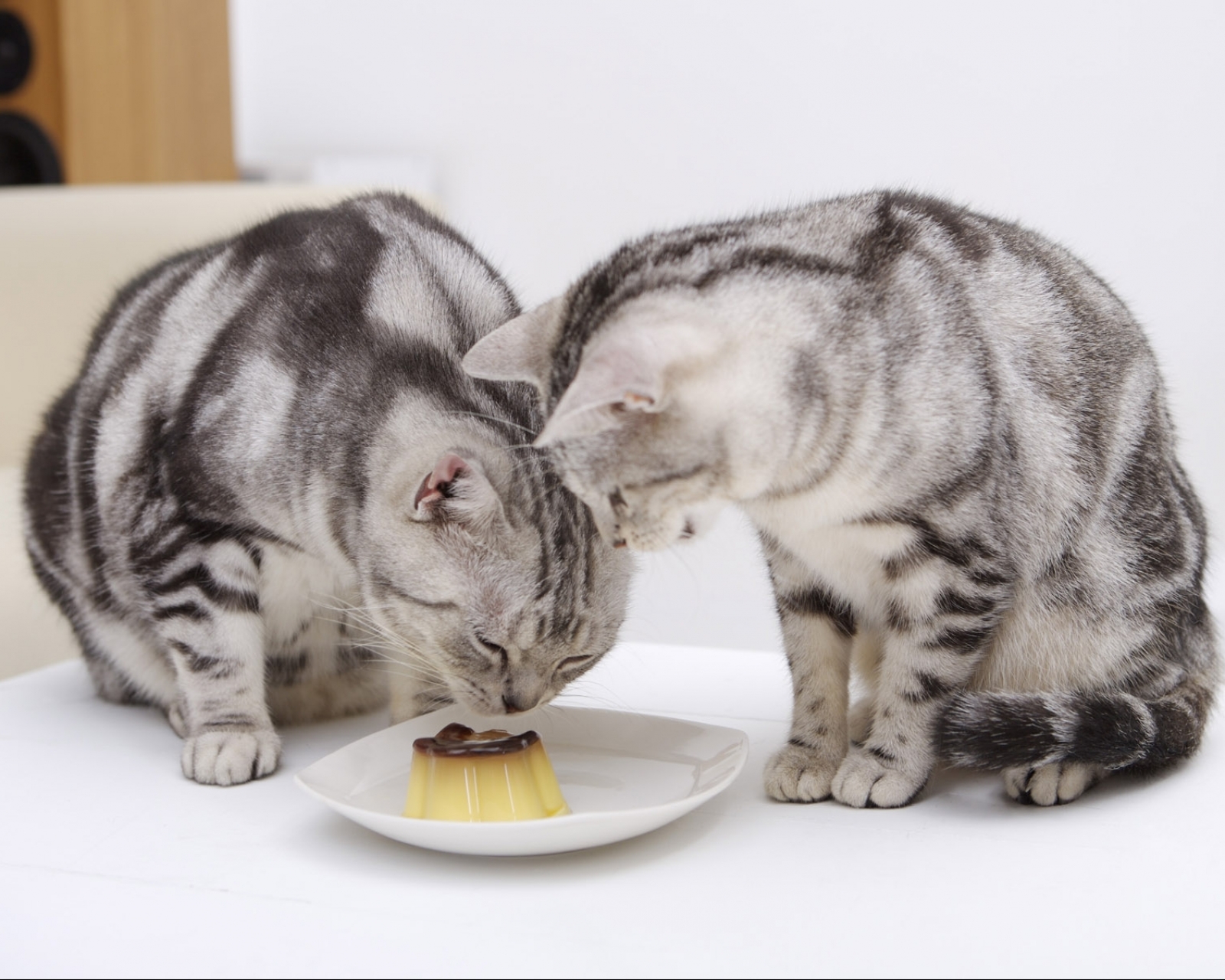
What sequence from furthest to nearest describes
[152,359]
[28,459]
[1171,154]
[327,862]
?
1. [1171,154]
2. [28,459]
3. [152,359]
4. [327,862]

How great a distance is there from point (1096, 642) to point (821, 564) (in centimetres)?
30

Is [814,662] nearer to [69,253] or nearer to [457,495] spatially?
[457,495]

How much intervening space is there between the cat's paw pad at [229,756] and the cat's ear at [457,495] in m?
0.36

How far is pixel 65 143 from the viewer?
384 cm

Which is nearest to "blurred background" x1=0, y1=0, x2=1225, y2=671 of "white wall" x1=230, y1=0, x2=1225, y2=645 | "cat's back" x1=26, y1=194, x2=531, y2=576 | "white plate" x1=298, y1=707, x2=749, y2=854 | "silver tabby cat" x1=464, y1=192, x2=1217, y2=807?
"white wall" x1=230, y1=0, x2=1225, y2=645

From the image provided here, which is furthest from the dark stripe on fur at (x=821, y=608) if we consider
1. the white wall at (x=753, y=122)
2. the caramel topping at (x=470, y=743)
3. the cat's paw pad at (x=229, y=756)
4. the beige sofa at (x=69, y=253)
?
the beige sofa at (x=69, y=253)

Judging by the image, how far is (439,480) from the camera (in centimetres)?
124

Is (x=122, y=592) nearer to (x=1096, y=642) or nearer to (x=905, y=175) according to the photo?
(x=1096, y=642)

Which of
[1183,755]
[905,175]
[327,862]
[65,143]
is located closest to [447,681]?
[327,862]

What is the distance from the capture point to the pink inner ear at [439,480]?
4.04 feet

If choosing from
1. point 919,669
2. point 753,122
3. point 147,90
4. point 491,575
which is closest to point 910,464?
point 919,669

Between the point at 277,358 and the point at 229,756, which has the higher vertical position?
the point at 277,358

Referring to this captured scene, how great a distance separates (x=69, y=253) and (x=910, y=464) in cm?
227

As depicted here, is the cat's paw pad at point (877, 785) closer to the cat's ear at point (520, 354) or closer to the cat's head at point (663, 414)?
the cat's head at point (663, 414)
